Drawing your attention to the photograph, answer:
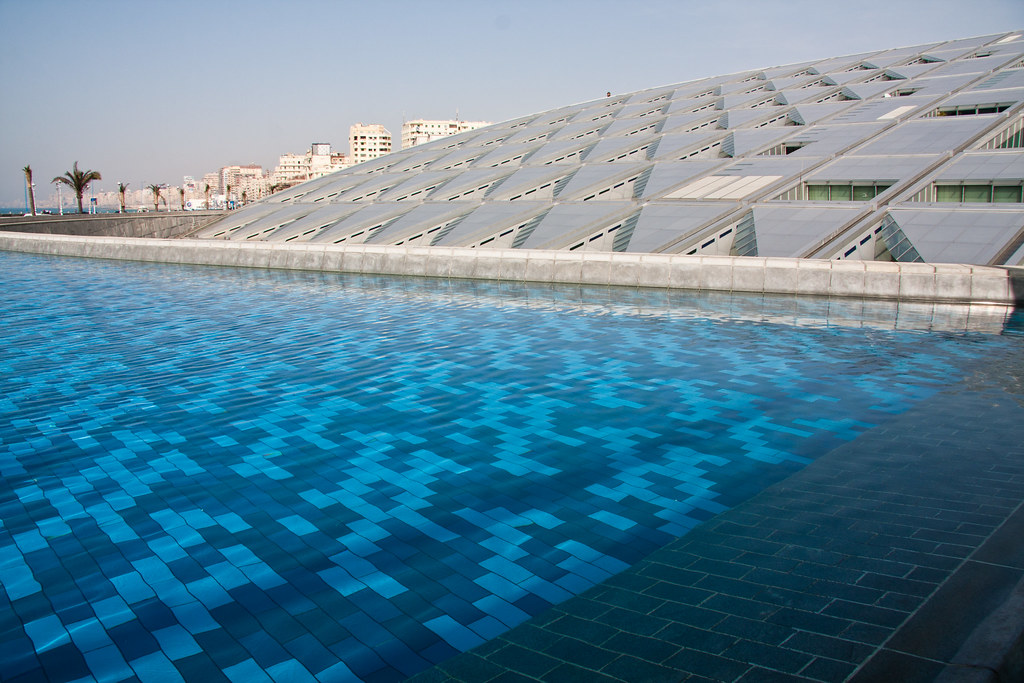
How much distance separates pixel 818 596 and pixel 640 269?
10871mm

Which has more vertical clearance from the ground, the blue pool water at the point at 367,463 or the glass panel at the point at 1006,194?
the glass panel at the point at 1006,194

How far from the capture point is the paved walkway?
2773 mm

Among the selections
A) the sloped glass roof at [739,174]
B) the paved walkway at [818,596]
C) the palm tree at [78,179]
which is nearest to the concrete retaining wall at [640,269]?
the sloped glass roof at [739,174]

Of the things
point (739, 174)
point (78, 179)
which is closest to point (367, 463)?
point (739, 174)

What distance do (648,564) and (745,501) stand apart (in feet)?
3.85

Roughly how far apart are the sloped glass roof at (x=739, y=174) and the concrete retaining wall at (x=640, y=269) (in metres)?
1.08

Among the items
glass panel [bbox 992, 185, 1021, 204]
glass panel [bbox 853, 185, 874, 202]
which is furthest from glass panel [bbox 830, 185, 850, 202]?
glass panel [bbox 992, 185, 1021, 204]

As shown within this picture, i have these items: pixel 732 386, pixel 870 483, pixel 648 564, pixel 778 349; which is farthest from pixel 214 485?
pixel 778 349

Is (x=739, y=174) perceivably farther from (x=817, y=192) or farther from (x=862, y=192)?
(x=862, y=192)

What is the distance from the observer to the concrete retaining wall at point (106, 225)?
3077 cm

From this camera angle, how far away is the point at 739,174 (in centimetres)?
1881

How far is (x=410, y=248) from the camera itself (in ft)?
53.2

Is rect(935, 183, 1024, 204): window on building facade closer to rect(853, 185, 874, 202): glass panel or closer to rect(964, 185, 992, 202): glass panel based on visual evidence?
rect(964, 185, 992, 202): glass panel

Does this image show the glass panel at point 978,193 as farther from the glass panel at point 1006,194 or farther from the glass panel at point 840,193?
the glass panel at point 840,193
